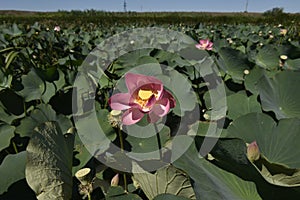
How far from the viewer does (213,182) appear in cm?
42

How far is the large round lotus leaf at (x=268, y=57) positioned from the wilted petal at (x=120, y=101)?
1.20 m

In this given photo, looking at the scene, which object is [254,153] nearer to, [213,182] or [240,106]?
[213,182]

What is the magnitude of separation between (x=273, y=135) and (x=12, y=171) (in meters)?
0.45

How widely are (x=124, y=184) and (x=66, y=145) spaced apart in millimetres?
197

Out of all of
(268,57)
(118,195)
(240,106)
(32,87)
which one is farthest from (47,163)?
(268,57)

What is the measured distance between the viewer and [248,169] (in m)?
0.40

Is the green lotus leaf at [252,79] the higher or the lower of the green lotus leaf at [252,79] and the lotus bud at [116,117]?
the lower

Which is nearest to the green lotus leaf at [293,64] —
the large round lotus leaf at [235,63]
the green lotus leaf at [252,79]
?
the large round lotus leaf at [235,63]

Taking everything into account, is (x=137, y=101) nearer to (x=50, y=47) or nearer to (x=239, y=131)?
(x=239, y=131)

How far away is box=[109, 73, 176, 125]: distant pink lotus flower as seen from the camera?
55cm

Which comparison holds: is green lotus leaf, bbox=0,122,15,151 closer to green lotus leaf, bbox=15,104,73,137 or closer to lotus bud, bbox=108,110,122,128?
green lotus leaf, bbox=15,104,73,137

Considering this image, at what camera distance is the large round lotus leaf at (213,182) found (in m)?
0.41

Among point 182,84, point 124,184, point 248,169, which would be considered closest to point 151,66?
point 182,84

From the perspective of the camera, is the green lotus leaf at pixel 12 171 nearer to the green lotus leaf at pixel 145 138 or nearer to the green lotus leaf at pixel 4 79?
the green lotus leaf at pixel 145 138
